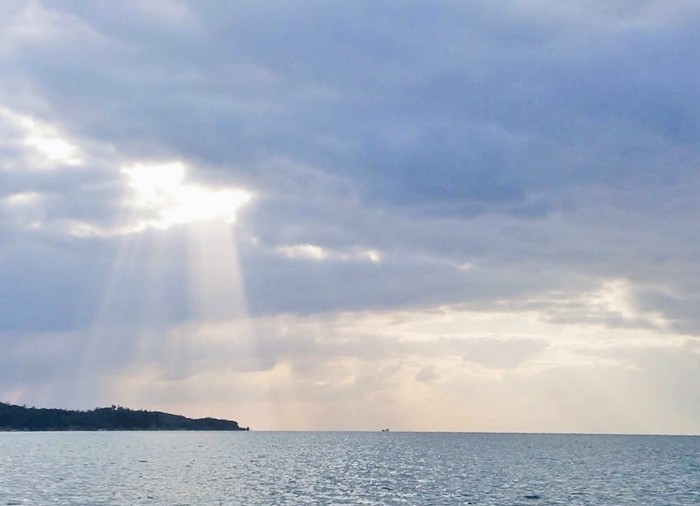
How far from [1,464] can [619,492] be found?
110 metres

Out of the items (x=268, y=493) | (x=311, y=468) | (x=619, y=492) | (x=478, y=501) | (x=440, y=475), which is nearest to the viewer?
(x=478, y=501)

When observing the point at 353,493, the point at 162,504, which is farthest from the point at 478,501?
the point at 162,504

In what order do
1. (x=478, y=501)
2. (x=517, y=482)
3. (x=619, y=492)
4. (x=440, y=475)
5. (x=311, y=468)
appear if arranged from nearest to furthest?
Answer: 1. (x=478, y=501)
2. (x=619, y=492)
3. (x=517, y=482)
4. (x=440, y=475)
5. (x=311, y=468)

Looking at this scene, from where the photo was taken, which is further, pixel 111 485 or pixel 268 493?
pixel 111 485

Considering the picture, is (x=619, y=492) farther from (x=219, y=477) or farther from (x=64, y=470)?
(x=64, y=470)

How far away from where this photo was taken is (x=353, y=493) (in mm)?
99000

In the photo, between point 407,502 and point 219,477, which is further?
point 219,477

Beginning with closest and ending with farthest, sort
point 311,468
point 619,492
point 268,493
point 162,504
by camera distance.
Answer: point 162,504 < point 268,493 < point 619,492 < point 311,468

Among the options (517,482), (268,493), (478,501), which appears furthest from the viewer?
Answer: (517,482)

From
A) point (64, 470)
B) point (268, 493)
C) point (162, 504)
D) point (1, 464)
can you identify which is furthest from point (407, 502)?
point (1, 464)

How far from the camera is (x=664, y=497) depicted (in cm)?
10125

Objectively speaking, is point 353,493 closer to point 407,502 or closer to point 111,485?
point 407,502

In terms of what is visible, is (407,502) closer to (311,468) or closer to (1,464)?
(311,468)

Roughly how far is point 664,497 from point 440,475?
39923 millimetres
